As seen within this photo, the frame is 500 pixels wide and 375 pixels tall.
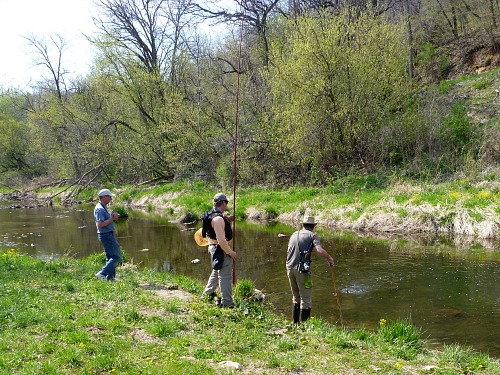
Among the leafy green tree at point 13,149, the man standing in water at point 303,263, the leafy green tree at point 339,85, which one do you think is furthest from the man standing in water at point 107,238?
the leafy green tree at point 13,149

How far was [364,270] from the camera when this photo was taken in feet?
39.0

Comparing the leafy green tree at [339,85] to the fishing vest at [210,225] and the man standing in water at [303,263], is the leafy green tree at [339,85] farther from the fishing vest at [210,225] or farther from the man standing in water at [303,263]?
the fishing vest at [210,225]

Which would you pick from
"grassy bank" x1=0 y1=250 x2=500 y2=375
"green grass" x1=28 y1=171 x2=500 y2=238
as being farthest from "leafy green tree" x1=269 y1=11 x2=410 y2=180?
"grassy bank" x1=0 y1=250 x2=500 y2=375

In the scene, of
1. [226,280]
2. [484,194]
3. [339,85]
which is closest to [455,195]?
[484,194]

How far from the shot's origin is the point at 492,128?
20703 mm

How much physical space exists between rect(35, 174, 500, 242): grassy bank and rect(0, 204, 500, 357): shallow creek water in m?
1.16

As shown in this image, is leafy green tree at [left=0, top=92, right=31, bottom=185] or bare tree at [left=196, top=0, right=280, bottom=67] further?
leafy green tree at [left=0, top=92, right=31, bottom=185]

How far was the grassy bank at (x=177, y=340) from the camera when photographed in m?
5.40

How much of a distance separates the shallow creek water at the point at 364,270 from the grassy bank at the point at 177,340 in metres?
1.21

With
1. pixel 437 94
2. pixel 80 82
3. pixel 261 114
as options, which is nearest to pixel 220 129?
pixel 261 114

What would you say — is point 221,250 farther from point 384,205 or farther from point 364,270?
point 384,205

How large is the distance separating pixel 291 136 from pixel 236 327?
648 inches

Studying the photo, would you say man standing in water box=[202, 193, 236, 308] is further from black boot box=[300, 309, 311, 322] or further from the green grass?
the green grass

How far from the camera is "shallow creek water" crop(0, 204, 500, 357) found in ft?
27.5
